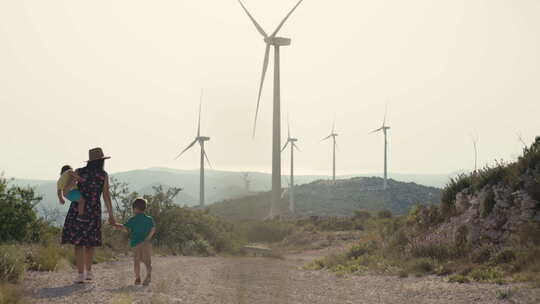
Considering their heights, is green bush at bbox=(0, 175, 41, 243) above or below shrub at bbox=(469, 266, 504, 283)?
above

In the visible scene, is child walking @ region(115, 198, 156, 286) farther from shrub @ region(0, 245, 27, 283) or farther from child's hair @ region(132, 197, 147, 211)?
shrub @ region(0, 245, 27, 283)

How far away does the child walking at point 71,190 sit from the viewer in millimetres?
11508

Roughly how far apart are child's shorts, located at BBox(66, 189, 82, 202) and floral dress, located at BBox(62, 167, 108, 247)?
0.09 metres

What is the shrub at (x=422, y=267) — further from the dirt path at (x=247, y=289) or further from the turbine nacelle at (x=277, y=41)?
the turbine nacelle at (x=277, y=41)

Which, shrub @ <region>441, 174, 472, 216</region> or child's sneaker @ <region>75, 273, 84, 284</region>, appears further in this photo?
shrub @ <region>441, 174, 472, 216</region>

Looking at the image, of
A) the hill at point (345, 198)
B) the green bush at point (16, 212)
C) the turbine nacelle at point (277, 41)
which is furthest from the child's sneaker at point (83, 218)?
the hill at point (345, 198)

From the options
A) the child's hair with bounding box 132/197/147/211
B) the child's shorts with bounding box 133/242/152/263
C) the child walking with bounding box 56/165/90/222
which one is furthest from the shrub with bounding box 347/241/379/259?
the child walking with bounding box 56/165/90/222

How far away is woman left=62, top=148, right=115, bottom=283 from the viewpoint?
11.6 meters

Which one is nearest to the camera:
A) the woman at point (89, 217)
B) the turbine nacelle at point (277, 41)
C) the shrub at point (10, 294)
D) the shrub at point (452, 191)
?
the shrub at point (10, 294)

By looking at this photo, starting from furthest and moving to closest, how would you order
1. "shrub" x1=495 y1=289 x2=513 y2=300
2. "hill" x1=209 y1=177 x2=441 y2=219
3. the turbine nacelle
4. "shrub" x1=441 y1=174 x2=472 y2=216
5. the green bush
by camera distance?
"hill" x1=209 y1=177 x2=441 y2=219, the turbine nacelle, "shrub" x1=441 y1=174 x2=472 y2=216, the green bush, "shrub" x1=495 y1=289 x2=513 y2=300

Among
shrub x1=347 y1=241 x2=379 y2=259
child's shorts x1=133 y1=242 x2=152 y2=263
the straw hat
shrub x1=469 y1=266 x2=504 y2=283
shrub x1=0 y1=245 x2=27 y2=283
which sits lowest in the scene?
shrub x1=347 y1=241 x2=379 y2=259

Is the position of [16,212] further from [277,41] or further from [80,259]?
[277,41]

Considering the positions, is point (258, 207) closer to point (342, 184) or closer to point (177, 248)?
point (342, 184)

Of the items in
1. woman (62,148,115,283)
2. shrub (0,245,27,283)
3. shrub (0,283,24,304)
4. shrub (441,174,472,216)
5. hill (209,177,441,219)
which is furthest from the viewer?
hill (209,177,441,219)
